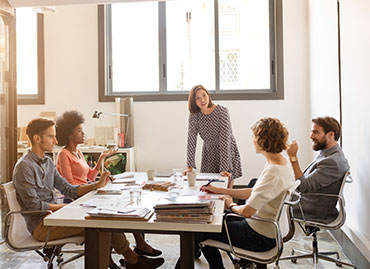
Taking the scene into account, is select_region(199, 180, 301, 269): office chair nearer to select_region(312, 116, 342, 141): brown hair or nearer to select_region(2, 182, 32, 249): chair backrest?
select_region(312, 116, 342, 141): brown hair

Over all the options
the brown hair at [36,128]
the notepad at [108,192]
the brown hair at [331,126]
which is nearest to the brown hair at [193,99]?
the brown hair at [331,126]

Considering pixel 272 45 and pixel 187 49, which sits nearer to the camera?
pixel 272 45

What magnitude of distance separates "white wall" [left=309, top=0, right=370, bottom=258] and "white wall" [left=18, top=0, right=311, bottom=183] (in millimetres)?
1124

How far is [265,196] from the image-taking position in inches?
80.8

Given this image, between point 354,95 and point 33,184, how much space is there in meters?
2.52

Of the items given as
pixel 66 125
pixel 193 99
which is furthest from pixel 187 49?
pixel 66 125

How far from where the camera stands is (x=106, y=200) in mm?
2242

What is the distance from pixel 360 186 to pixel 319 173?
428 mm

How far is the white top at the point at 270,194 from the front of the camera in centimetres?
206

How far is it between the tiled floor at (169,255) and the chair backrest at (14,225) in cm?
72

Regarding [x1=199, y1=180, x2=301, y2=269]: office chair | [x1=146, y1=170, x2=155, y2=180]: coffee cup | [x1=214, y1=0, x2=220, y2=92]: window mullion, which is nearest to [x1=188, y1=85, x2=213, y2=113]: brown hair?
[x1=146, y1=170, x2=155, y2=180]: coffee cup

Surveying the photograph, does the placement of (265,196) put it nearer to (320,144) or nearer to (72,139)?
(320,144)

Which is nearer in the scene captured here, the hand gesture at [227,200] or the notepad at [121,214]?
the notepad at [121,214]

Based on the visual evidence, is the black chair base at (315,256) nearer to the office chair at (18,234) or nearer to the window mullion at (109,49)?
the office chair at (18,234)
